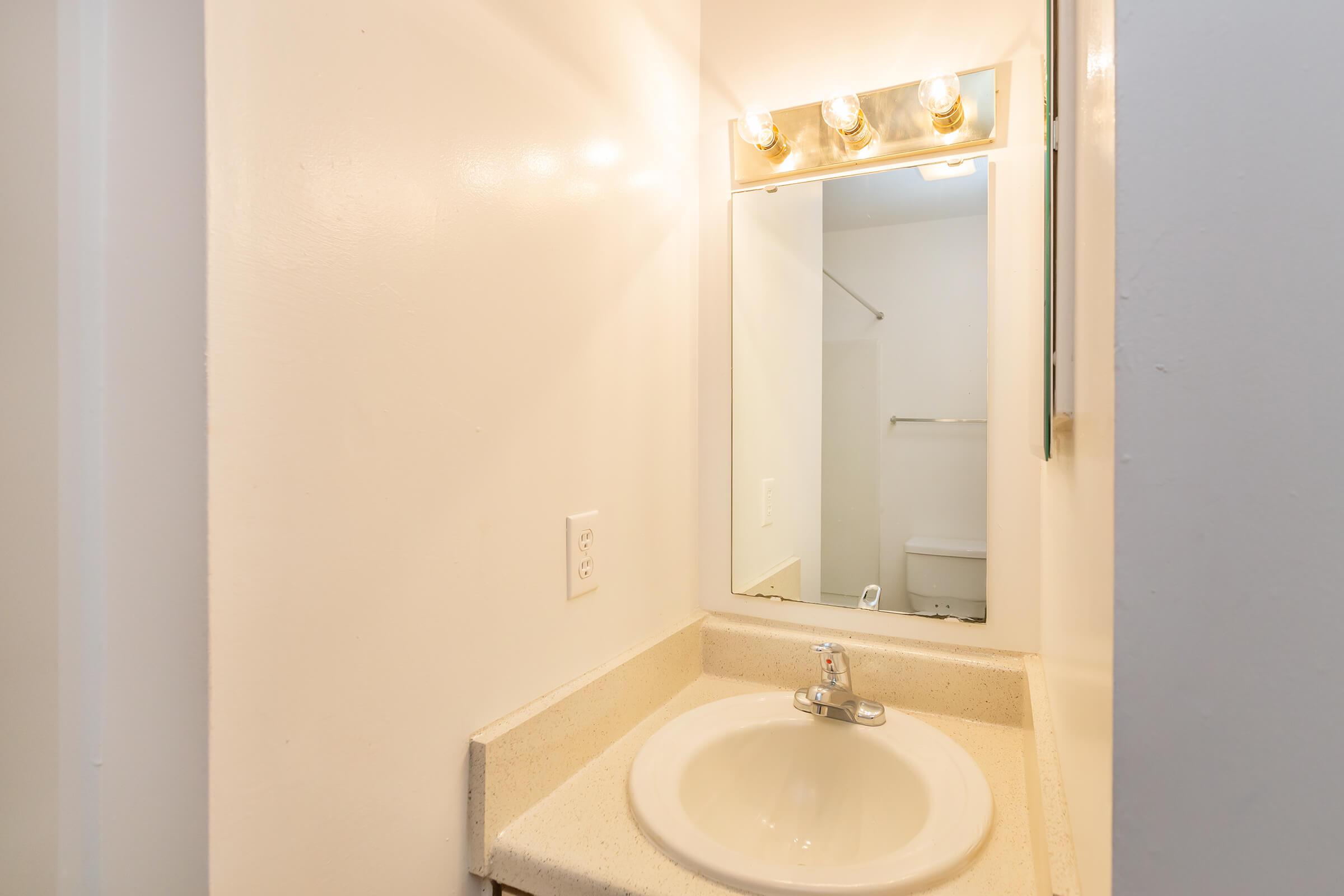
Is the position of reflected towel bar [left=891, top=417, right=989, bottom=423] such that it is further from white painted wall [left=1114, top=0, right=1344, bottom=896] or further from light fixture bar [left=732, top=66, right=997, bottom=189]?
white painted wall [left=1114, top=0, right=1344, bottom=896]

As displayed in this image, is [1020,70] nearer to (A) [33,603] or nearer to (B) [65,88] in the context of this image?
(B) [65,88]

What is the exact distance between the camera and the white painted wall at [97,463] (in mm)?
503

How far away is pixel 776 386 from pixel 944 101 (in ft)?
1.83

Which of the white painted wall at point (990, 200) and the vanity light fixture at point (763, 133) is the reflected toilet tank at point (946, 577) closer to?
the white painted wall at point (990, 200)

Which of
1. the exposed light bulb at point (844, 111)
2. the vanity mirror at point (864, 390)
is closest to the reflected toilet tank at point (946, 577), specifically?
the vanity mirror at point (864, 390)

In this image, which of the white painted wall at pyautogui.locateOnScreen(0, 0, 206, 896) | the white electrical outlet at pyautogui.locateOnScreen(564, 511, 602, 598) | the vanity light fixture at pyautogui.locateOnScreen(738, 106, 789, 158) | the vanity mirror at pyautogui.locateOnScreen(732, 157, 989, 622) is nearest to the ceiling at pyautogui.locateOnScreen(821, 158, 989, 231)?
the vanity mirror at pyautogui.locateOnScreen(732, 157, 989, 622)

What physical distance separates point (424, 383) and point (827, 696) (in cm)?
76

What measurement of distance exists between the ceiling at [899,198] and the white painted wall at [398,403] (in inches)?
16.4

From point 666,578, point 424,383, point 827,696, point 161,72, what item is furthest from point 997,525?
point 161,72

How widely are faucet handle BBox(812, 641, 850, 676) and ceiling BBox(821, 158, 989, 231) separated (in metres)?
0.75

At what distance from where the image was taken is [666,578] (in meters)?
1.20

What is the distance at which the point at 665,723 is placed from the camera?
1051 millimetres

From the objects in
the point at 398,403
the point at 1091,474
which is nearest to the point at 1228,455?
the point at 1091,474

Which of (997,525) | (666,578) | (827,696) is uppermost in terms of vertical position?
(997,525)
